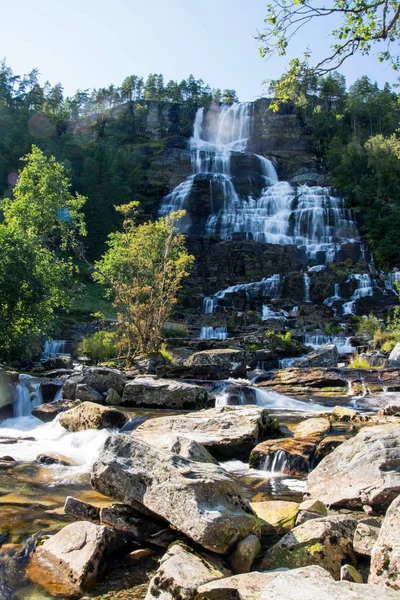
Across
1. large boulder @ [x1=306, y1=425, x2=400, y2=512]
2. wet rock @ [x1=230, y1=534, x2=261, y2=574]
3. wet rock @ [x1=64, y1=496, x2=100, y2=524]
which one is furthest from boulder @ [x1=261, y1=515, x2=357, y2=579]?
wet rock @ [x1=64, y1=496, x2=100, y2=524]

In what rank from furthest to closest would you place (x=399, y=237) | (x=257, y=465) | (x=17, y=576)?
(x=399, y=237) → (x=257, y=465) → (x=17, y=576)

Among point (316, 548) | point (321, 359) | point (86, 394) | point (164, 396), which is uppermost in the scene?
point (316, 548)

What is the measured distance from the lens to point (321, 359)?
68.5ft

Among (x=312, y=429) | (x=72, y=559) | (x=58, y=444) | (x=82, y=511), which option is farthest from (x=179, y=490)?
(x=58, y=444)

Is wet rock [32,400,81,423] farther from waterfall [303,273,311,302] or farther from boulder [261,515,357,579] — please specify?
waterfall [303,273,311,302]

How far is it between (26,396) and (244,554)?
11.5m

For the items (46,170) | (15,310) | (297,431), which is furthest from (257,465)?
(46,170)

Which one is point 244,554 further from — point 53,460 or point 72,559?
point 53,460

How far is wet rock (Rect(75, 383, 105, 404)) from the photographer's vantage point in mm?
13984

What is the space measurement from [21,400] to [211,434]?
24.1 ft

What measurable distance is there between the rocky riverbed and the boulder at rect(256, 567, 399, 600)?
0.01 m

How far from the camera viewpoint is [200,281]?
45.7 meters

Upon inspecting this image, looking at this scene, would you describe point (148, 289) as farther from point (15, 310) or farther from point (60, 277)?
point (15, 310)

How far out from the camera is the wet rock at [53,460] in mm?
8656
